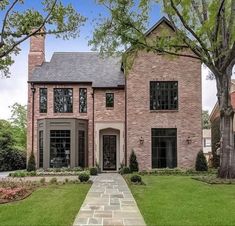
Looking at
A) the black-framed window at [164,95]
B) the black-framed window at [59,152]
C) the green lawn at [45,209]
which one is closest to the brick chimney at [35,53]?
the black-framed window at [59,152]

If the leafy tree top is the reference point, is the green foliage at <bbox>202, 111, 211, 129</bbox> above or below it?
below

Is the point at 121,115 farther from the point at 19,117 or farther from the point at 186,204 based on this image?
the point at 19,117

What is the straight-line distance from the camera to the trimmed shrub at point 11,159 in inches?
1138

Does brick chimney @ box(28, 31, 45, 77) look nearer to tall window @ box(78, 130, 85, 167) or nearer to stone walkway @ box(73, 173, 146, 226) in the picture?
tall window @ box(78, 130, 85, 167)

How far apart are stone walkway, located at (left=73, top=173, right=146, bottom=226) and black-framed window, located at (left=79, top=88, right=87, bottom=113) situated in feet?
39.6

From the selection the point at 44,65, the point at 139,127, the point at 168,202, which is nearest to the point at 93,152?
the point at 139,127

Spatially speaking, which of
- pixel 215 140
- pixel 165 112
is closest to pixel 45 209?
pixel 165 112

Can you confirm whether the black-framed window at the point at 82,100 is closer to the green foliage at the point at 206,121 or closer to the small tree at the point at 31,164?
the small tree at the point at 31,164

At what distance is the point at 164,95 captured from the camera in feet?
78.2

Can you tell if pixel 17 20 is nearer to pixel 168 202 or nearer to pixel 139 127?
pixel 168 202

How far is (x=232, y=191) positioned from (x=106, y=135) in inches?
503

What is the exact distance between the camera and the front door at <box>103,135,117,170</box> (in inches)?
989

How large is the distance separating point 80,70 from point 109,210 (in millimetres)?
17964

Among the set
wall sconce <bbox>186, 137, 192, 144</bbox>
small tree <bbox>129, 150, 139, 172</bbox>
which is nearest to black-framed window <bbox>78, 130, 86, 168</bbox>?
small tree <bbox>129, 150, 139, 172</bbox>
